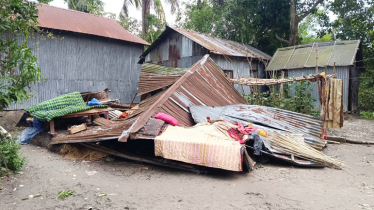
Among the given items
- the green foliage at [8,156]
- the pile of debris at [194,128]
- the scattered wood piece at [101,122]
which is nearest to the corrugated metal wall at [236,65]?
the pile of debris at [194,128]

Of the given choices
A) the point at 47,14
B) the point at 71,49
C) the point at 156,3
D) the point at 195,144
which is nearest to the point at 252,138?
the point at 195,144

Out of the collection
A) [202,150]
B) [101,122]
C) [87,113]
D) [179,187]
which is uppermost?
[87,113]

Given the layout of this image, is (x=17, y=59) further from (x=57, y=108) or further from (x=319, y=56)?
(x=319, y=56)

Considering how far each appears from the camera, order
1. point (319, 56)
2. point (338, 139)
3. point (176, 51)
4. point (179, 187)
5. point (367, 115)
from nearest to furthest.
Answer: point (179, 187)
point (338, 139)
point (176, 51)
point (319, 56)
point (367, 115)

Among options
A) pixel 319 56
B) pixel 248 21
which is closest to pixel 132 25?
pixel 248 21

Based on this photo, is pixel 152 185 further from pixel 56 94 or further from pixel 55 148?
pixel 56 94

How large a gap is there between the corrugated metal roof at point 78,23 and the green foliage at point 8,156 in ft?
25.9

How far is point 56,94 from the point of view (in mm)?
12586

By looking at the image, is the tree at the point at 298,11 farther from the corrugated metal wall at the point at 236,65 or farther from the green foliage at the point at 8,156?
the green foliage at the point at 8,156

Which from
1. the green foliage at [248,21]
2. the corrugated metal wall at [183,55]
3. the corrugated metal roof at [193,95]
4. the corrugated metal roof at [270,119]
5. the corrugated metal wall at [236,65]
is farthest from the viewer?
the green foliage at [248,21]

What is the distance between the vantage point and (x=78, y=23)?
1378cm

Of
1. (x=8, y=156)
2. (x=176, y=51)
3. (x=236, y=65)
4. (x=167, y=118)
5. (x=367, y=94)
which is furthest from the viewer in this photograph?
(x=367, y=94)

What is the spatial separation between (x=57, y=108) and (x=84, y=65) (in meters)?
5.80

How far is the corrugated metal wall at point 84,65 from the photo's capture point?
1220 centimetres
